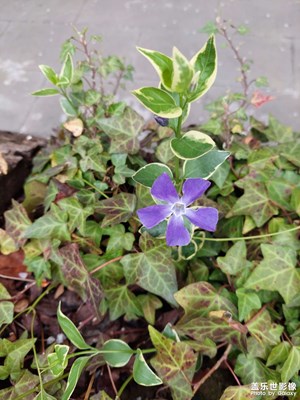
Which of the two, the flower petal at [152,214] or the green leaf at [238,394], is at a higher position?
the flower petal at [152,214]

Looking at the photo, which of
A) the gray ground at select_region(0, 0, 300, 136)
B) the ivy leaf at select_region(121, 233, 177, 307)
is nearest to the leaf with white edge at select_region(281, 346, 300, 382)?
the ivy leaf at select_region(121, 233, 177, 307)

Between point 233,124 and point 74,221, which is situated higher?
point 233,124

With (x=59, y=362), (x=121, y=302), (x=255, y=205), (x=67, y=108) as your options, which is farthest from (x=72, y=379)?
(x=67, y=108)

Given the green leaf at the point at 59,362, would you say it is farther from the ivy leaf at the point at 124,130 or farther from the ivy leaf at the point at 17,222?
the ivy leaf at the point at 124,130

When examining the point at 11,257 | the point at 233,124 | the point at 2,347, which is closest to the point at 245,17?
the point at 233,124

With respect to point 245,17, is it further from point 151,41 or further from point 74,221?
point 74,221

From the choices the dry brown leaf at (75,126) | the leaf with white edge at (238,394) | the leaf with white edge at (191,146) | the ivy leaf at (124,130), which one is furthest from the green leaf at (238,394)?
the dry brown leaf at (75,126)
